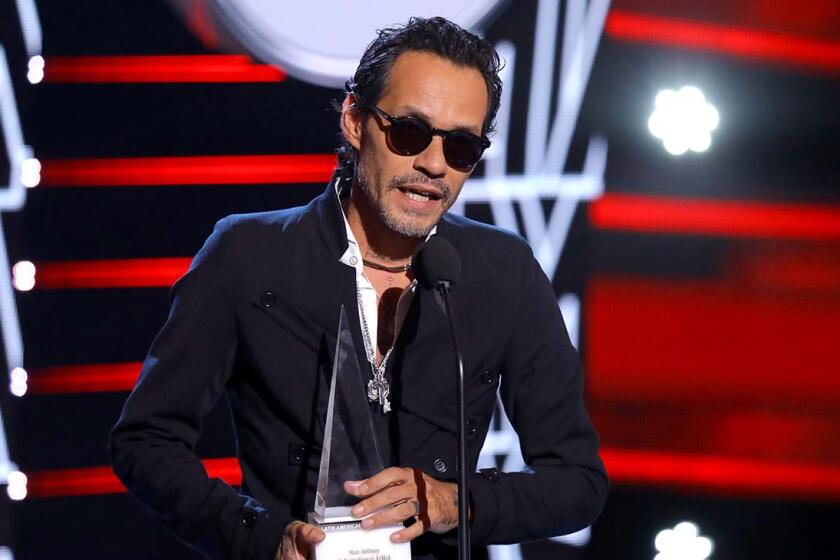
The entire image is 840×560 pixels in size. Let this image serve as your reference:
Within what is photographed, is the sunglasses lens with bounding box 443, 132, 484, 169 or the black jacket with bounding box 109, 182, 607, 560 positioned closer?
the black jacket with bounding box 109, 182, 607, 560

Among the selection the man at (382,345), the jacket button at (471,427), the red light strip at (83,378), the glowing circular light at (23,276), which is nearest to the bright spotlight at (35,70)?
the glowing circular light at (23,276)

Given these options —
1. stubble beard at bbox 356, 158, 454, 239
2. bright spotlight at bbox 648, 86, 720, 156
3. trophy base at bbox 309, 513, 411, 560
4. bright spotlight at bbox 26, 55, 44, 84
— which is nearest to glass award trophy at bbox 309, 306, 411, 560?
trophy base at bbox 309, 513, 411, 560

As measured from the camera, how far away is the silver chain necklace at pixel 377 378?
6.54 feet

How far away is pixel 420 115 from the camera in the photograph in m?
2.04

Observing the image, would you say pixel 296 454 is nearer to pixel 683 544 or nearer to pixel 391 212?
pixel 391 212

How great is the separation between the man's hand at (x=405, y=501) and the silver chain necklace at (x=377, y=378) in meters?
0.27

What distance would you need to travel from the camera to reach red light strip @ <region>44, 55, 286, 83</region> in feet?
8.85

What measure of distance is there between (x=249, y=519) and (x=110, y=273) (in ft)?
3.72

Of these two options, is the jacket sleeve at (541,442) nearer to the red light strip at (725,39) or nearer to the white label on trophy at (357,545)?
the white label on trophy at (357,545)

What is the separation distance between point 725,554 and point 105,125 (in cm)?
218

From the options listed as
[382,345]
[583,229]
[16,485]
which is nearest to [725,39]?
[583,229]

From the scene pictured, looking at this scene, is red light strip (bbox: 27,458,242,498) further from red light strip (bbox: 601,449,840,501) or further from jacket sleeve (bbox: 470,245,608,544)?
red light strip (bbox: 601,449,840,501)

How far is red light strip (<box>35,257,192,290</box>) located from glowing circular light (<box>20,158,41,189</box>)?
0.69ft

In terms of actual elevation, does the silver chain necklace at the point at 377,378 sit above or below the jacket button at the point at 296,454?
above
